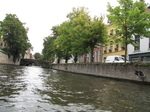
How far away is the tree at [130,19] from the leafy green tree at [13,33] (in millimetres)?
39864

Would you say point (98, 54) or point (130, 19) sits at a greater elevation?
point (130, 19)

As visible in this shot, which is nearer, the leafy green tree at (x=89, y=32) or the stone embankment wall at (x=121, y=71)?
the stone embankment wall at (x=121, y=71)

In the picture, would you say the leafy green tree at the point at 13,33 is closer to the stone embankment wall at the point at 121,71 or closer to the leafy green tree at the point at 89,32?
the leafy green tree at the point at 89,32

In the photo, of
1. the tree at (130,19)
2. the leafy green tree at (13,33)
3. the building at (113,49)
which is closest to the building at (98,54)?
the building at (113,49)

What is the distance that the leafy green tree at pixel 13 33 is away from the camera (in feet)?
170

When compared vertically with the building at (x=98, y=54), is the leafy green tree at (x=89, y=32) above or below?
above

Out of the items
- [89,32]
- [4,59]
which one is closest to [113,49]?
[89,32]

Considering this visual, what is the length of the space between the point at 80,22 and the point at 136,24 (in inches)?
448

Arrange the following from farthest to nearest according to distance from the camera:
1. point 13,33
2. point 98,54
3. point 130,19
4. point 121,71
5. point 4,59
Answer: point 4,59 < point 13,33 < point 98,54 < point 130,19 < point 121,71

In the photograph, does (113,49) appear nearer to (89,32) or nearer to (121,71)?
(89,32)

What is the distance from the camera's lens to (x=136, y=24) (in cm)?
1888

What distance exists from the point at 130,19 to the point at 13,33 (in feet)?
140

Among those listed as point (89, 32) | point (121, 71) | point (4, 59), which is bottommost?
point (121, 71)

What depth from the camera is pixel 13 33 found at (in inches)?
2068
